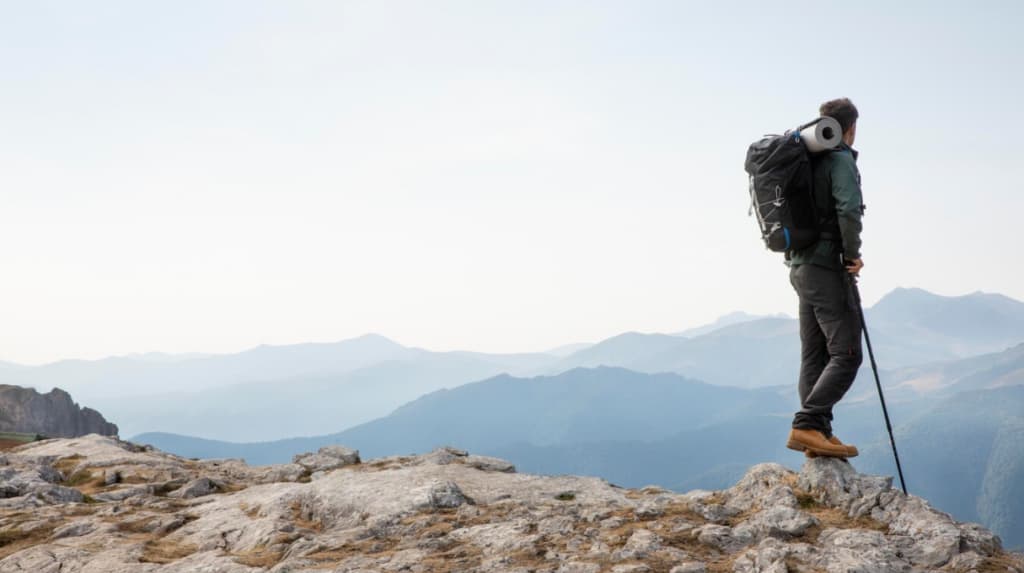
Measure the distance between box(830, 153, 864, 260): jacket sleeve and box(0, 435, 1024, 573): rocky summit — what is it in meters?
3.94

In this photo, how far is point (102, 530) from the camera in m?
12.8

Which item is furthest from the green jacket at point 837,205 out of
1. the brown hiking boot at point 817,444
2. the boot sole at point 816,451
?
the boot sole at point 816,451

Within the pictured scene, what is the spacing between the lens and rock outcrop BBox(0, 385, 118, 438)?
91.8 metres

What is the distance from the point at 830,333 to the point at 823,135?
3.21 meters

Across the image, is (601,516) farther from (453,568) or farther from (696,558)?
(453,568)

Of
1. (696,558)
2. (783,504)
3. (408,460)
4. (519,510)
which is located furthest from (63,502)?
(783,504)

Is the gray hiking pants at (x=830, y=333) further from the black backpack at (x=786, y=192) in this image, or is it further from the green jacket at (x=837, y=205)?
the black backpack at (x=786, y=192)

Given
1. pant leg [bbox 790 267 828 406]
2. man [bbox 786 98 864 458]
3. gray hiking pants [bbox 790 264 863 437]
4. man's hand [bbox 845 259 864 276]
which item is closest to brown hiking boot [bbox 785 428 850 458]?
man [bbox 786 98 864 458]

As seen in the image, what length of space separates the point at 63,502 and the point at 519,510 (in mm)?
12243

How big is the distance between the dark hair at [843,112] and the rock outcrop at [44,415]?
10011 cm

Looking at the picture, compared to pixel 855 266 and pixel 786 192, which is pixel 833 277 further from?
pixel 786 192

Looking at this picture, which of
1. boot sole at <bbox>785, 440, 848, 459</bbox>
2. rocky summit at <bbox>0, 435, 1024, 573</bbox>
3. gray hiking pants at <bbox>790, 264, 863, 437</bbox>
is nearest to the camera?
rocky summit at <bbox>0, 435, 1024, 573</bbox>

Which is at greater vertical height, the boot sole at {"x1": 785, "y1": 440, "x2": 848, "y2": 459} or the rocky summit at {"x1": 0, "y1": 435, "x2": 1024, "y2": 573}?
the boot sole at {"x1": 785, "y1": 440, "x2": 848, "y2": 459}

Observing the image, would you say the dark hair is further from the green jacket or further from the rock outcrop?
the rock outcrop
